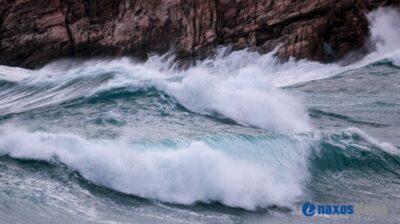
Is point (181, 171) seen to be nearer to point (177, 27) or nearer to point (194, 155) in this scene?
point (194, 155)

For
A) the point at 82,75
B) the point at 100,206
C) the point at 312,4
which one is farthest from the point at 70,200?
the point at 312,4

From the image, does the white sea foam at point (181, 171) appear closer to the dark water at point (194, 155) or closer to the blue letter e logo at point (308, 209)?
the dark water at point (194, 155)

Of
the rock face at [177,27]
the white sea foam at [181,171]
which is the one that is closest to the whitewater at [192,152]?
the white sea foam at [181,171]

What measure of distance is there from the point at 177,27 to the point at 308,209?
12104 millimetres

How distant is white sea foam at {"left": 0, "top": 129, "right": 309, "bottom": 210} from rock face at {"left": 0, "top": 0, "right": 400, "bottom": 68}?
9.96m

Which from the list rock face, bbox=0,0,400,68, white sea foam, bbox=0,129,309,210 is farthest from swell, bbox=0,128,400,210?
rock face, bbox=0,0,400,68

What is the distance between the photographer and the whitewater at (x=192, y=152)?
6.27 meters

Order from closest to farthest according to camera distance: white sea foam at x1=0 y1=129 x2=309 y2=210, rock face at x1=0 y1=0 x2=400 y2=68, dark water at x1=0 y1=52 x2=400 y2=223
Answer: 1. dark water at x1=0 y1=52 x2=400 y2=223
2. white sea foam at x1=0 y1=129 x2=309 y2=210
3. rock face at x1=0 y1=0 x2=400 y2=68

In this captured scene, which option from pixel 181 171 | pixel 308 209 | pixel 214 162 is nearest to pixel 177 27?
pixel 214 162

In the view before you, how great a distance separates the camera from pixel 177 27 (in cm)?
1798

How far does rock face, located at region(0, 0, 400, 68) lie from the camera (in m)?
16.9

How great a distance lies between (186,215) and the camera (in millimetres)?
6074

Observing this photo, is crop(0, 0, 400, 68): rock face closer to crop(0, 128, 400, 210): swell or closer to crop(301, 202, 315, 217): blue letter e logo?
crop(0, 128, 400, 210): swell

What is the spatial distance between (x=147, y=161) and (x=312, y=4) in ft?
37.1
